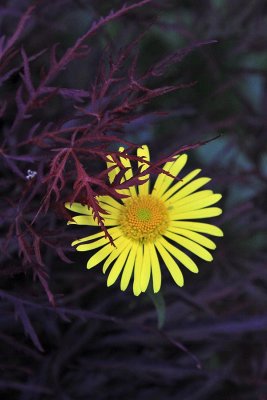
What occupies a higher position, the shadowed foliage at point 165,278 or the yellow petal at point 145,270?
the shadowed foliage at point 165,278

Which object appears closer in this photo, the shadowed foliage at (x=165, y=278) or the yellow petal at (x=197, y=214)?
the yellow petal at (x=197, y=214)

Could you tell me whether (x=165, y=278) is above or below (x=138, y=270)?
above

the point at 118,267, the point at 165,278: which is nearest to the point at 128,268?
the point at 118,267

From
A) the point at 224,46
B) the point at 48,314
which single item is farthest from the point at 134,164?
the point at 224,46

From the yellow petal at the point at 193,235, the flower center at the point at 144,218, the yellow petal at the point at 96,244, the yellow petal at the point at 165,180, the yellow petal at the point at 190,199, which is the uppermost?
the yellow petal at the point at 165,180

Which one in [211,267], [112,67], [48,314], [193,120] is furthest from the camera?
[193,120]

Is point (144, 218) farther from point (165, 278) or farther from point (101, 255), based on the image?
point (165, 278)

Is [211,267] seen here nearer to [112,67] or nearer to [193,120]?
[193,120]
